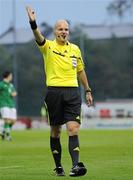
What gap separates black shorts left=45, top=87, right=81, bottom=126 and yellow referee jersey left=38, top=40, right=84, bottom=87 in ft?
0.32

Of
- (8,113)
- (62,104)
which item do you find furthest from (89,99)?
(8,113)

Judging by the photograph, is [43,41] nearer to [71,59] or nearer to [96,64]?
[71,59]

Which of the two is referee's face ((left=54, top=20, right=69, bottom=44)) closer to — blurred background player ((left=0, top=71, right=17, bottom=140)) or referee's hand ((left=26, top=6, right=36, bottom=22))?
referee's hand ((left=26, top=6, right=36, bottom=22))

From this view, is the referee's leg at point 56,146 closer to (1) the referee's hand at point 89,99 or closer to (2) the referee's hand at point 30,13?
(1) the referee's hand at point 89,99

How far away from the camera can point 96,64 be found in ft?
276

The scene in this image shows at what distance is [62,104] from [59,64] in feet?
1.86

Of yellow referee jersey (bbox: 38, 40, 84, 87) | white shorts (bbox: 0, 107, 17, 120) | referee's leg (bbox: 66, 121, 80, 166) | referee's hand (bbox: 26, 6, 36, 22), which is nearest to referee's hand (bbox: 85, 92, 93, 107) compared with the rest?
yellow referee jersey (bbox: 38, 40, 84, 87)

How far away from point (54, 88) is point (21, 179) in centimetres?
140

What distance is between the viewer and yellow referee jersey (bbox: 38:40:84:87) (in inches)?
456

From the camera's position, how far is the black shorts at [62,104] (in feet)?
37.7

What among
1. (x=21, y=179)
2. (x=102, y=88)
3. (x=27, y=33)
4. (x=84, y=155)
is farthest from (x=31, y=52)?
(x=21, y=179)

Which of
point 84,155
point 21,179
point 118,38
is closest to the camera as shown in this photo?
point 21,179

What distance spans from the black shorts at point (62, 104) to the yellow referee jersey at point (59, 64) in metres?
0.10

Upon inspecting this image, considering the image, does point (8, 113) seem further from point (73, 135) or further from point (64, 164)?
point (73, 135)
